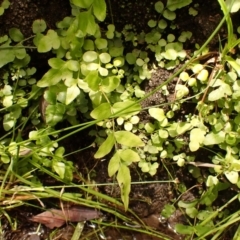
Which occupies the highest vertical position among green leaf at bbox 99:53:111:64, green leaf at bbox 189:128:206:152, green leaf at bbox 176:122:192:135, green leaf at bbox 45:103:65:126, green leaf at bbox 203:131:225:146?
green leaf at bbox 99:53:111:64

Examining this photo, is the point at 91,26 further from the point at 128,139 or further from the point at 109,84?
the point at 128,139

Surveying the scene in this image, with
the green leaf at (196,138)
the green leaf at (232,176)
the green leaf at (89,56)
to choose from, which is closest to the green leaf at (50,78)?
the green leaf at (89,56)

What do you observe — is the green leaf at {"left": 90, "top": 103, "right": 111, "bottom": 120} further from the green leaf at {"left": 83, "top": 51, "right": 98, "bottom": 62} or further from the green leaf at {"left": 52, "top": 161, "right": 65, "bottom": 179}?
the green leaf at {"left": 52, "top": 161, "right": 65, "bottom": 179}

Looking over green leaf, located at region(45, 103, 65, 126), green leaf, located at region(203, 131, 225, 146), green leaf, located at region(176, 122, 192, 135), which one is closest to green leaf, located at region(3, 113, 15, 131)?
green leaf, located at region(45, 103, 65, 126)

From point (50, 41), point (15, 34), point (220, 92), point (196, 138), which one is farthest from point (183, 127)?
point (15, 34)

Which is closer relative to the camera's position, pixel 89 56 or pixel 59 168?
pixel 89 56

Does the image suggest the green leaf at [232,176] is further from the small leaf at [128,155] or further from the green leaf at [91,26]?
the green leaf at [91,26]
